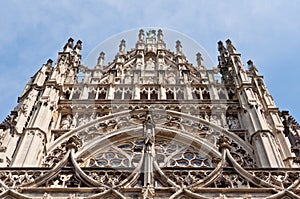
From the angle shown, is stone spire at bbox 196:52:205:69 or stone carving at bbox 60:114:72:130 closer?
stone carving at bbox 60:114:72:130

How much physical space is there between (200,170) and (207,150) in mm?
3700

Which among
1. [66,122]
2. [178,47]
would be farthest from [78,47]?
[66,122]

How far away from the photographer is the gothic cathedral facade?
393 inches

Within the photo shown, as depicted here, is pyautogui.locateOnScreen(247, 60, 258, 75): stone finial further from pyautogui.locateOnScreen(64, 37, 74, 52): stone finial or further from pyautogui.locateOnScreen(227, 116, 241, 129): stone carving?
pyautogui.locateOnScreen(64, 37, 74, 52): stone finial

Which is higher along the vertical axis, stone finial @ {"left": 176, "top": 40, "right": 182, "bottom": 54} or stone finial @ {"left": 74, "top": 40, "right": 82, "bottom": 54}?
stone finial @ {"left": 176, "top": 40, "right": 182, "bottom": 54}

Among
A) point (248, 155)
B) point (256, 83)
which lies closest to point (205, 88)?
point (256, 83)

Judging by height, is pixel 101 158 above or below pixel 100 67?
below

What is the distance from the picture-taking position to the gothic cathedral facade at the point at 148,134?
9992 millimetres

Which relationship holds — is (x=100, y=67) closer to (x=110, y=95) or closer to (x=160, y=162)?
(x=110, y=95)

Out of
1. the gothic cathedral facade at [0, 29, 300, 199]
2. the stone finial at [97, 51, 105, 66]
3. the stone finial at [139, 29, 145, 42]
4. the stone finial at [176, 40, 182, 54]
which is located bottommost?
the gothic cathedral facade at [0, 29, 300, 199]

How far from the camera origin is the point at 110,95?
58.3 feet

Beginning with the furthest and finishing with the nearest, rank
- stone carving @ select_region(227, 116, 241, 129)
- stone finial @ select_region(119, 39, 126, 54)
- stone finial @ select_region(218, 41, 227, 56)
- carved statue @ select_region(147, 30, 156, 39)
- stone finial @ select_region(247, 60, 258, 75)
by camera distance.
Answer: carved statue @ select_region(147, 30, 156, 39), stone finial @ select_region(119, 39, 126, 54), stone finial @ select_region(218, 41, 227, 56), stone finial @ select_region(247, 60, 258, 75), stone carving @ select_region(227, 116, 241, 129)

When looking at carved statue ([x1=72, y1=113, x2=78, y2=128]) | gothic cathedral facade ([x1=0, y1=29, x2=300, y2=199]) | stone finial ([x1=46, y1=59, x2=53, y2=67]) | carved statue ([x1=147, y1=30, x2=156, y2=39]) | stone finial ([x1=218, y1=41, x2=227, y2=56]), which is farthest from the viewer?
carved statue ([x1=147, y1=30, x2=156, y2=39])

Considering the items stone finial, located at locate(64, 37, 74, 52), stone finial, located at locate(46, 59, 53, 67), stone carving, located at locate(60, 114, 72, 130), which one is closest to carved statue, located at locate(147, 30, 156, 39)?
stone finial, located at locate(64, 37, 74, 52)
